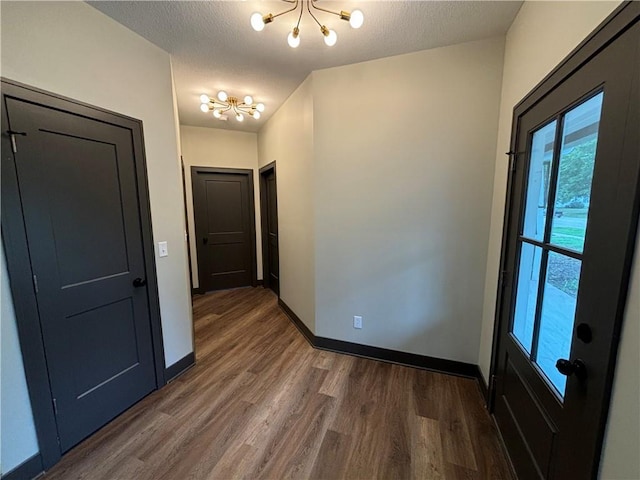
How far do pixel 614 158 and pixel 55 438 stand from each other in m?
2.92

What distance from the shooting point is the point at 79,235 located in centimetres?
161

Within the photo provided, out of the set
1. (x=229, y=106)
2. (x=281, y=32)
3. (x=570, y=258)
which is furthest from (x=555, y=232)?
(x=229, y=106)

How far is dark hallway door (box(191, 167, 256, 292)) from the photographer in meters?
4.24

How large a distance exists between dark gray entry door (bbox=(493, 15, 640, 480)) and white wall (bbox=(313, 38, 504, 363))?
450 mm

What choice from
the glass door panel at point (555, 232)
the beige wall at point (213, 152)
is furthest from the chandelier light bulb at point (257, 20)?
the beige wall at point (213, 152)

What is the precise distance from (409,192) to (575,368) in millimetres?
1548

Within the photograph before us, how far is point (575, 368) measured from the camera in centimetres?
94

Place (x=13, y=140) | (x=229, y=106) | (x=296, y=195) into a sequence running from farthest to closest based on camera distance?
(x=229, y=106) → (x=296, y=195) → (x=13, y=140)

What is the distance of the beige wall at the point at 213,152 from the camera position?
4039 mm

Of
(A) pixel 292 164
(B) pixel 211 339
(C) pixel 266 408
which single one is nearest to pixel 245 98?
(A) pixel 292 164

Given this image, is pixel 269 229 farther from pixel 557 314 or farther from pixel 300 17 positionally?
pixel 557 314

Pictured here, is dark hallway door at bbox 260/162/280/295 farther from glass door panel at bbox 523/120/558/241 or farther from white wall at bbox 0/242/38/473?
glass door panel at bbox 523/120/558/241

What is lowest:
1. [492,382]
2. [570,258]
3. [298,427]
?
[298,427]

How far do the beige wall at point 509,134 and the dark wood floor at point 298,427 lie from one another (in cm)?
56
